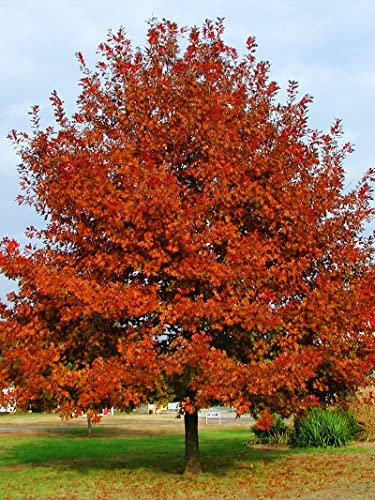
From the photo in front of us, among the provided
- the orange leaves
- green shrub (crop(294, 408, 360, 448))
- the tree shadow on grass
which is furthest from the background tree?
green shrub (crop(294, 408, 360, 448))

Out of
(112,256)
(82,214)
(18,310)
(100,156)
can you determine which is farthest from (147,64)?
(18,310)

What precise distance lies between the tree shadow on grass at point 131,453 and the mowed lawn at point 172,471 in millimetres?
27

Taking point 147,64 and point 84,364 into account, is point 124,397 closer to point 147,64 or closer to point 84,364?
point 84,364

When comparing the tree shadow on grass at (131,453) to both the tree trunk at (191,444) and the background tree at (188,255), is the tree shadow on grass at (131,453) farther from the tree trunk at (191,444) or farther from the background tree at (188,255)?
the background tree at (188,255)

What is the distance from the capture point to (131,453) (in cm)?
2136

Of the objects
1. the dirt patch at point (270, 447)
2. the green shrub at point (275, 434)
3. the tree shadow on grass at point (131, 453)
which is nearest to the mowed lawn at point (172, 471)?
the tree shadow on grass at point (131, 453)

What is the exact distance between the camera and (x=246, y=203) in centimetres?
1366

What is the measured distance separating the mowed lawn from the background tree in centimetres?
179

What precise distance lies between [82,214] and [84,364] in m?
2.96

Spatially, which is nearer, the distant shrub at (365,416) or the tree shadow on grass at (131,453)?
the tree shadow on grass at (131,453)

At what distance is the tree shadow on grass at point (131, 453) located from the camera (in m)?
17.7

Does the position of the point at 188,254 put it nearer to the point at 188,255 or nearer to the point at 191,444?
the point at 188,255

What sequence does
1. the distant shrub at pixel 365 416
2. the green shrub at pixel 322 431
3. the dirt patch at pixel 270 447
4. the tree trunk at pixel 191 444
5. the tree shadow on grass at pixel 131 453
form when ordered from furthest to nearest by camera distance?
the distant shrub at pixel 365 416 < the dirt patch at pixel 270 447 < the green shrub at pixel 322 431 < the tree shadow on grass at pixel 131 453 < the tree trunk at pixel 191 444

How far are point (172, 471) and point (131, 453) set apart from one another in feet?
17.9
